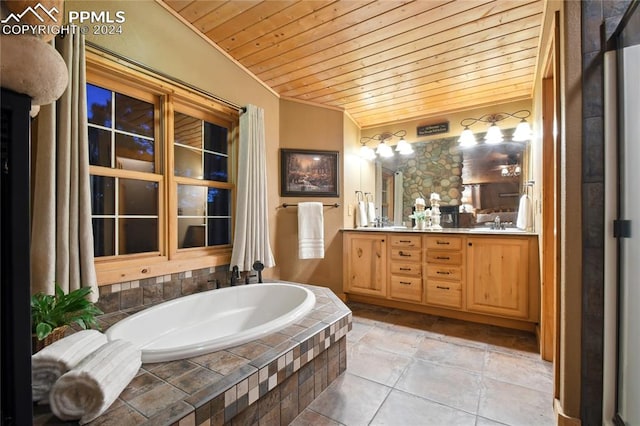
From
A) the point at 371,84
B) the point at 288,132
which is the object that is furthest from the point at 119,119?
the point at 371,84

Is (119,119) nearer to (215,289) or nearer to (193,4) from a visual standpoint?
(193,4)

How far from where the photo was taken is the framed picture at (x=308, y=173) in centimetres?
311

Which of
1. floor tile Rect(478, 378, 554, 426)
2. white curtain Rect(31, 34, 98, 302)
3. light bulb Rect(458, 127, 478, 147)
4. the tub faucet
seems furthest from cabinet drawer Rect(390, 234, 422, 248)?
white curtain Rect(31, 34, 98, 302)

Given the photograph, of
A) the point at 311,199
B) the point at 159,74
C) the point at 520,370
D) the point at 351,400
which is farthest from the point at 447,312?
the point at 159,74

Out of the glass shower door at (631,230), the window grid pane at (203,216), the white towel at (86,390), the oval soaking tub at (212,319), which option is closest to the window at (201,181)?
the window grid pane at (203,216)

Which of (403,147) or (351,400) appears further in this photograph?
(403,147)

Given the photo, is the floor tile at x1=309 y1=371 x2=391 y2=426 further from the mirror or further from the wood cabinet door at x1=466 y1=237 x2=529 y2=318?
the mirror

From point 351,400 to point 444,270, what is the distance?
1.62 meters

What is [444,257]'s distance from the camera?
8.98 feet

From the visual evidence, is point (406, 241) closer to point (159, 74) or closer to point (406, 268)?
point (406, 268)

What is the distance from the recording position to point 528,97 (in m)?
2.87

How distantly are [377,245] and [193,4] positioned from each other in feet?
8.52

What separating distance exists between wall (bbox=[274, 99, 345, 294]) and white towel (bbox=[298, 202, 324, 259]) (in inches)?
4.7

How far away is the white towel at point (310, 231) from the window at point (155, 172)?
2.42ft
